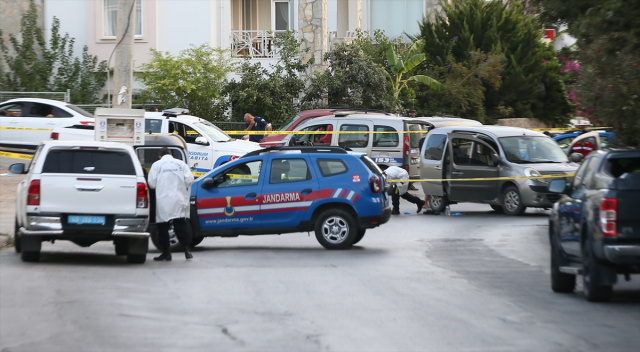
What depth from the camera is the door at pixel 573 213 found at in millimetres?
10250

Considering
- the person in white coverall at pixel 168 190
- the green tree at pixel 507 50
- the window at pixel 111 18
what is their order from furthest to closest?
the green tree at pixel 507 50 < the window at pixel 111 18 < the person in white coverall at pixel 168 190

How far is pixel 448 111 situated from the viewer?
33781mm

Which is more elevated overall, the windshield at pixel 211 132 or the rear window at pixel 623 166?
the windshield at pixel 211 132

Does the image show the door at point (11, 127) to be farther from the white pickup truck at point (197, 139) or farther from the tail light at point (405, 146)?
the tail light at point (405, 146)

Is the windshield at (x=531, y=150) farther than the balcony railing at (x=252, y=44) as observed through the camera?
No

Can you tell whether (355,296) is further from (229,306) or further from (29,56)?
(29,56)

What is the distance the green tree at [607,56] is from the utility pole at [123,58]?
1105cm

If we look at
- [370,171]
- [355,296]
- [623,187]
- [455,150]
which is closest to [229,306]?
[355,296]

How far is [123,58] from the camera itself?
75.5ft

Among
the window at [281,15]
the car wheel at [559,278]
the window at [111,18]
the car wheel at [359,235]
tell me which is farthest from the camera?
the window at [281,15]

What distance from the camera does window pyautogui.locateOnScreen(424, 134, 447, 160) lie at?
878 inches

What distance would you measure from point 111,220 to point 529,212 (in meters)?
12.1

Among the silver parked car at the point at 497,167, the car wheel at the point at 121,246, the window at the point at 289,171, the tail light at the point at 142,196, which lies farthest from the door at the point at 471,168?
the tail light at the point at 142,196

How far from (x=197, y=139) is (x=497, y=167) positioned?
733 cm
